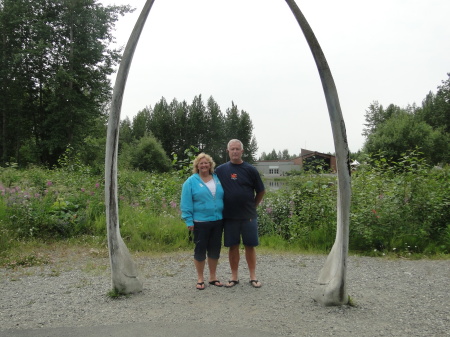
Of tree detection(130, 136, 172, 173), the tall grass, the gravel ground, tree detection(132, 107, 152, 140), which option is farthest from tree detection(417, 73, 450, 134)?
the gravel ground

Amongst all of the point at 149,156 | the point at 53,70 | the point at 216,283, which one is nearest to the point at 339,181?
the point at 216,283

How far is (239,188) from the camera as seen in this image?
4859 millimetres

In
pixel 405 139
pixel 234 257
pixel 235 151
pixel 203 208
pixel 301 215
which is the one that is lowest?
pixel 234 257

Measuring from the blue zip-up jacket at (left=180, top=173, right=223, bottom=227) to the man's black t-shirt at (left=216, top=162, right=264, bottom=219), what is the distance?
0.13 metres

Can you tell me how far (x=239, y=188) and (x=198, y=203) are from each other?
21.6 inches

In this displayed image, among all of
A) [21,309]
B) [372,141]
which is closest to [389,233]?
[21,309]

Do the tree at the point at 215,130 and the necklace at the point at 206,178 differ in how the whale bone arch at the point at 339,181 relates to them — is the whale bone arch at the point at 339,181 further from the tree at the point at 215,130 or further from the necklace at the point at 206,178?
the tree at the point at 215,130

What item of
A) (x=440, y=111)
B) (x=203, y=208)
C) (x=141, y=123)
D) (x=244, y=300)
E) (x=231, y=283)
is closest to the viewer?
(x=244, y=300)

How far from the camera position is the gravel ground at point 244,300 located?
384cm

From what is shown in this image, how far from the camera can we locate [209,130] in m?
55.6

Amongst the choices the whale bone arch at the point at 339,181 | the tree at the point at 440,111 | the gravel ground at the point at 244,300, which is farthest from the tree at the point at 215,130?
the whale bone arch at the point at 339,181

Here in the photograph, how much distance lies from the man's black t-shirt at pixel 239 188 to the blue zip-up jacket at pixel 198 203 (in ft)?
0.41

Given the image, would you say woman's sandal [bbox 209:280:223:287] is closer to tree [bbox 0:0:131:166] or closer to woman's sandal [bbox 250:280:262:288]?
woman's sandal [bbox 250:280:262:288]

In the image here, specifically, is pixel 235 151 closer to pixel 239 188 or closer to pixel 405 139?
pixel 239 188
